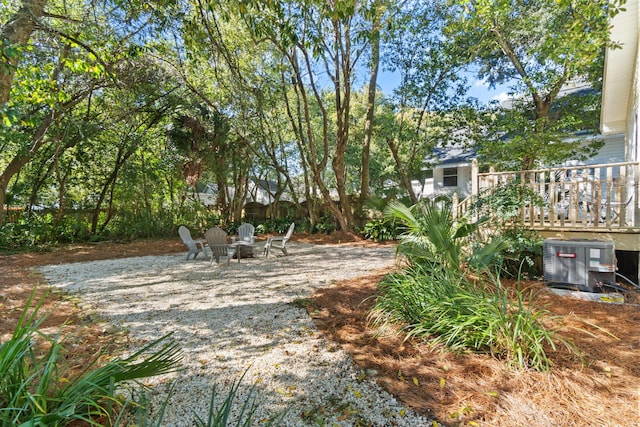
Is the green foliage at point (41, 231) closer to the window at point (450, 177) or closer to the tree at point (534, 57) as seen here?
the tree at point (534, 57)

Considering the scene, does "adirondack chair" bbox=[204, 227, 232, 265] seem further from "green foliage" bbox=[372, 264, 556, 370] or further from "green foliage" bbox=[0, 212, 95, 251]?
"green foliage" bbox=[0, 212, 95, 251]

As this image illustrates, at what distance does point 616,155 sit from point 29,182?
21.7m

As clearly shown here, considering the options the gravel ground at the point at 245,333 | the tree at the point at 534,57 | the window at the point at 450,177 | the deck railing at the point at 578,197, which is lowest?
the gravel ground at the point at 245,333

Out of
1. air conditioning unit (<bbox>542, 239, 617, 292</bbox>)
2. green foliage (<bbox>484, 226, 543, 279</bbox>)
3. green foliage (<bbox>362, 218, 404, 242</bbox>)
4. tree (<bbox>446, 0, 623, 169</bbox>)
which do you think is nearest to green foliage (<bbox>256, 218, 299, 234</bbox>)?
green foliage (<bbox>362, 218, 404, 242</bbox>)

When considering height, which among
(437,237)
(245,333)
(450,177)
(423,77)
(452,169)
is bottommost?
(245,333)

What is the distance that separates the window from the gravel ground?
11.7 metres

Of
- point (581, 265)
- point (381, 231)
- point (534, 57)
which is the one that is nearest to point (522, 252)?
point (581, 265)

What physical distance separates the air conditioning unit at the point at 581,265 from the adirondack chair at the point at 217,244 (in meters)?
6.33

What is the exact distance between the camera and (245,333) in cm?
349

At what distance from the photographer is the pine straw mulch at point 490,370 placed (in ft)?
6.66

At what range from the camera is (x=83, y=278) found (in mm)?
6305

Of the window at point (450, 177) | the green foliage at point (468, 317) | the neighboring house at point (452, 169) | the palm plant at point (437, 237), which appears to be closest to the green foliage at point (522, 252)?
the palm plant at point (437, 237)

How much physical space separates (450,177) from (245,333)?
54.1ft

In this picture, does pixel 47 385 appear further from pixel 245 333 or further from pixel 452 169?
pixel 452 169
